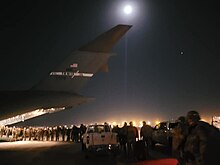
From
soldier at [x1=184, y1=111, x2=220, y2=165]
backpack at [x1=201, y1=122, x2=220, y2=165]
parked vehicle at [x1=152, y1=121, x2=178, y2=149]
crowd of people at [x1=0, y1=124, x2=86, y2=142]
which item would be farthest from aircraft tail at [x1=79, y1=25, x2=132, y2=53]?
backpack at [x1=201, y1=122, x2=220, y2=165]

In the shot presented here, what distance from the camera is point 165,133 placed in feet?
55.8

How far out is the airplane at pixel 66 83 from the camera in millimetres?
15320

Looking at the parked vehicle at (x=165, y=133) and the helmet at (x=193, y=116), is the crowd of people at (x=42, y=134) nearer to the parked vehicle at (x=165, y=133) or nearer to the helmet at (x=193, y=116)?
the parked vehicle at (x=165, y=133)

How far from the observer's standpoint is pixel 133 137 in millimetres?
14172

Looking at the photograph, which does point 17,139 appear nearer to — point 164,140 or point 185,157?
point 164,140

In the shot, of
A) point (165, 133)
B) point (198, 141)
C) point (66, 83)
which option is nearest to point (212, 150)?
point (198, 141)

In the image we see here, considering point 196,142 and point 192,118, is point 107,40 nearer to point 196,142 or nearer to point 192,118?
point 192,118

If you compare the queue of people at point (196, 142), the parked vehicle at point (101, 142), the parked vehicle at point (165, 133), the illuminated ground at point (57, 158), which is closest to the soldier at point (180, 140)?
the queue of people at point (196, 142)

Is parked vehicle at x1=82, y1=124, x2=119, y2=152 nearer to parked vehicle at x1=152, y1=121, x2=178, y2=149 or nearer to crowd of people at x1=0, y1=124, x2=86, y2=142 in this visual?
parked vehicle at x1=152, y1=121, x2=178, y2=149

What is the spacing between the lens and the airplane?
15.3 meters

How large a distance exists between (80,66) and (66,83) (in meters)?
1.21

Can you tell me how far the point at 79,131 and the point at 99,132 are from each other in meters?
10.4

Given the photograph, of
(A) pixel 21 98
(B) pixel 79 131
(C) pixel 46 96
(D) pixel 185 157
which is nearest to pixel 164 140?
(C) pixel 46 96

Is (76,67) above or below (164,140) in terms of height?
above
